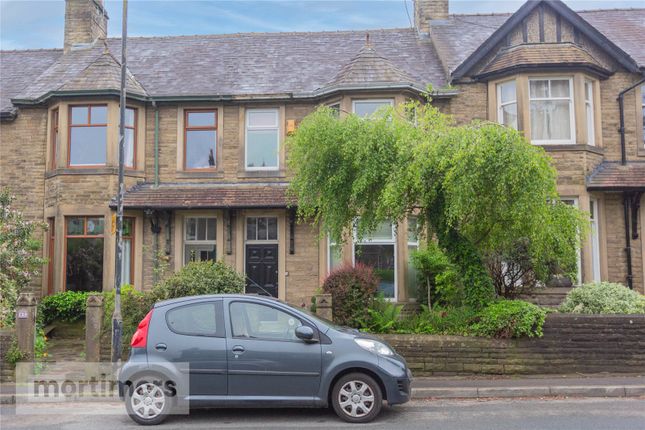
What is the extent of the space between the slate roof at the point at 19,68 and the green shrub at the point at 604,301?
15.5 meters

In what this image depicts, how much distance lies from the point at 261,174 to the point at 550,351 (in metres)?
8.81

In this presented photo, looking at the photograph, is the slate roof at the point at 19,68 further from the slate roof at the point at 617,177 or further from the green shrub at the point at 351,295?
the slate roof at the point at 617,177

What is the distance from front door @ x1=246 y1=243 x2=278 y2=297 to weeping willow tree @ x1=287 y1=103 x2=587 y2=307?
4325 mm

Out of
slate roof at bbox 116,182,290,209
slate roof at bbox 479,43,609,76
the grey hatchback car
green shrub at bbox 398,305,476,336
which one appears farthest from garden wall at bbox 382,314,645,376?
slate roof at bbox 479,43,609,76

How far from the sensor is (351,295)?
10.9 meters

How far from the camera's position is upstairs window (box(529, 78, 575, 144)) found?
47.5ft

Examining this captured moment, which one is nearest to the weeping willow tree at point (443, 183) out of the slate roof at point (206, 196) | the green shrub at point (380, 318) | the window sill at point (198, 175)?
the green shrub at point (380, 318)

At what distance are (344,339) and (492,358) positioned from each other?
371 centimetres

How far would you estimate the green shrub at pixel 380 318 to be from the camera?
10.3 meters

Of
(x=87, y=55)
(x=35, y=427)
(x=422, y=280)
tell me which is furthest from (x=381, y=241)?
(x=87, y=55)

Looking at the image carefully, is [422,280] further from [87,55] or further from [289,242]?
[87,55]

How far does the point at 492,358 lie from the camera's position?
943 cm

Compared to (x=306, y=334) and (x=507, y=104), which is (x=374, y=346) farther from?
(x=507, y=104)

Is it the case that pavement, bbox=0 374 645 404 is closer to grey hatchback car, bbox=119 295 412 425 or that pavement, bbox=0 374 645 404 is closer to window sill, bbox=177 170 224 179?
grey hatchback car, bbox=119 295 412 425
